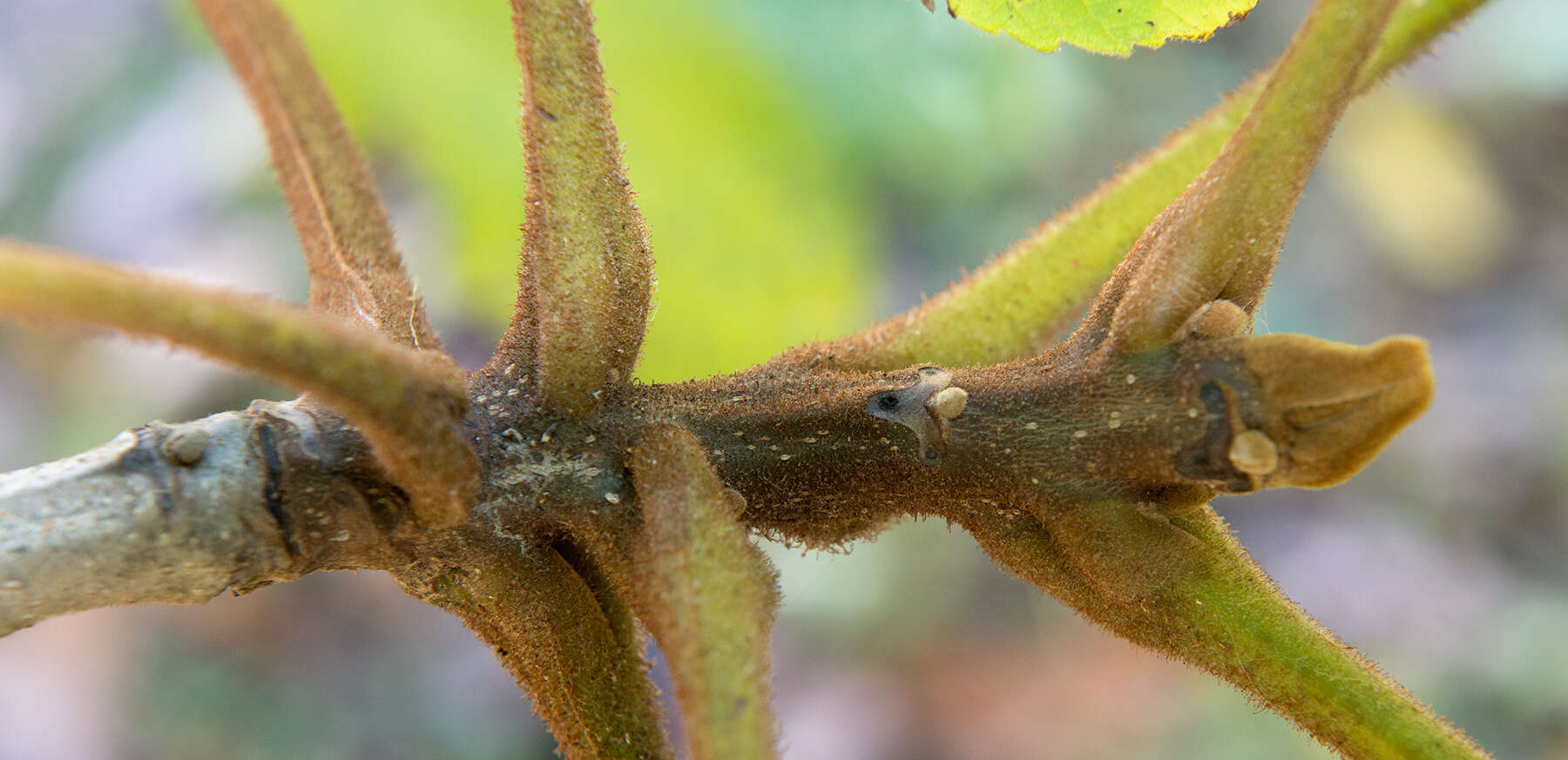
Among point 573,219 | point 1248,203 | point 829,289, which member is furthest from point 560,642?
point 829,289

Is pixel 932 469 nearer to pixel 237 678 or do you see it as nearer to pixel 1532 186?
pixel 237 678

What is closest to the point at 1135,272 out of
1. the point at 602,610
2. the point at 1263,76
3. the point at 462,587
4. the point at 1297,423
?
the point at 1297,423

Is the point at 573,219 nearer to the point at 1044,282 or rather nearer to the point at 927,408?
the point at 927,408

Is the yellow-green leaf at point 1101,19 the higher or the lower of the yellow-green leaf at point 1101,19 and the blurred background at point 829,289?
the lower

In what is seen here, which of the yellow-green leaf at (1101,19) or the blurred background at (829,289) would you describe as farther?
the blurred background at (829,289)

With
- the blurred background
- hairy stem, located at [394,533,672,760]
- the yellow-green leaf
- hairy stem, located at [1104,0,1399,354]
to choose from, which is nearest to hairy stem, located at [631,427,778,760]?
hairy stem, located at [394,533,672,760]

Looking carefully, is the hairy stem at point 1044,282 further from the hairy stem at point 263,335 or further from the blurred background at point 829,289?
the blurred background at point 829,289

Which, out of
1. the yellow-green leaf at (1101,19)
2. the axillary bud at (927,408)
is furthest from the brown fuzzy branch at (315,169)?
the yellow-green leaf at (1101,19)
